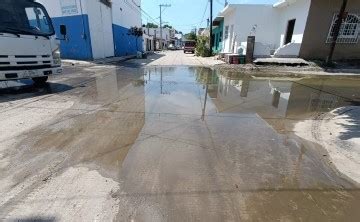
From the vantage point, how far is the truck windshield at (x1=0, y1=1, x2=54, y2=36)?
7273 millimetres

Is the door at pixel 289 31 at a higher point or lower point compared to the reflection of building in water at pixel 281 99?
higher

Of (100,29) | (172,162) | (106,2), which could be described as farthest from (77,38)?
(172,162)

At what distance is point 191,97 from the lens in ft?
25.4

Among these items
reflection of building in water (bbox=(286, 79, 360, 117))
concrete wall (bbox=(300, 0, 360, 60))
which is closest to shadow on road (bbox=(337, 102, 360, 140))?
reflection of building in water (bbox=(286, 79, 360, 117))

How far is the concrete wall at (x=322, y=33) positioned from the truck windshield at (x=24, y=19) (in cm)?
1563

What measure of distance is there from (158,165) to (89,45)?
1994 centimetres

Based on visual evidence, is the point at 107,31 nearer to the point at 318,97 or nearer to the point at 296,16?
the point at 296,16

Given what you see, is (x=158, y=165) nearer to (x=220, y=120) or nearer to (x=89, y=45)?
(x=220, y=120)

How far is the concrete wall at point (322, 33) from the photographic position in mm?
15367

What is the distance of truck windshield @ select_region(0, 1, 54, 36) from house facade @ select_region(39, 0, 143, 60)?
1265 centimetres

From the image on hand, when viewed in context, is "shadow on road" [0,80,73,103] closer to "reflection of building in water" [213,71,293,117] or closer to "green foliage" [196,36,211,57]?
"reflection of building in water" [213,71,293,117]

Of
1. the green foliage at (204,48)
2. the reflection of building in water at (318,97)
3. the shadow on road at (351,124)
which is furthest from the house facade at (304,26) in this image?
the shadow on road at (351,124)

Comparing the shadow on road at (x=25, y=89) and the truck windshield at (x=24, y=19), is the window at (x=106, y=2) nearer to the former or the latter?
the truck windshield at (x=24, y=19)

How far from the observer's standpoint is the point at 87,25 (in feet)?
65.5
